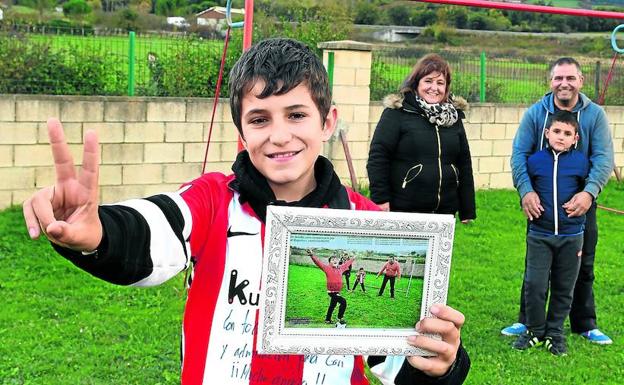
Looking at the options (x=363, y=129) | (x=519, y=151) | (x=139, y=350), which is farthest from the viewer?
(x=363, y=129)

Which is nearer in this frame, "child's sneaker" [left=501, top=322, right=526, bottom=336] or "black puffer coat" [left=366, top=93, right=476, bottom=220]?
"black puffer coat" [left=366, top=93, right=476, bottom=220]

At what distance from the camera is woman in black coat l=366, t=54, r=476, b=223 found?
587 cm

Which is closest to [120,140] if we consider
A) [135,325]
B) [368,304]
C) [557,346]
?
[135,325]

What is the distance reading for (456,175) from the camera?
6.00 meters

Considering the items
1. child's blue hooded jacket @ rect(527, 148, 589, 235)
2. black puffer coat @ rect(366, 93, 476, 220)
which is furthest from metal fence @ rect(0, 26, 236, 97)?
child's blue hooded jacket @ rect(527, 148, 589, 235)

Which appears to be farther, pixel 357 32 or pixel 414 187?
pixel 357 32

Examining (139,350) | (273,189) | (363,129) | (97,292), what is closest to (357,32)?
(363,129)

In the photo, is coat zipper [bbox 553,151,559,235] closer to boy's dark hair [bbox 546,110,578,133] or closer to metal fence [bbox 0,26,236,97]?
boy's dark hair [bbox 546,110,578,133]

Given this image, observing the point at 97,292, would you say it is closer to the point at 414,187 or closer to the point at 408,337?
the point at 414,187

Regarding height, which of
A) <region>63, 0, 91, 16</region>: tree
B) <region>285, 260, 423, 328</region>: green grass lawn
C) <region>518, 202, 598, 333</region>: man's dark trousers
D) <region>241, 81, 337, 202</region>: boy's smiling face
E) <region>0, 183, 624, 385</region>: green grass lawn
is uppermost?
<region>63, 0, 91, 16</region>: tree

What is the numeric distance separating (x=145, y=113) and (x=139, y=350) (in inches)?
164

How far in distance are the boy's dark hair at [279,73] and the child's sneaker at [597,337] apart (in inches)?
180

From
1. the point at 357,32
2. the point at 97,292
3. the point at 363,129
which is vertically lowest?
the point at 97,292

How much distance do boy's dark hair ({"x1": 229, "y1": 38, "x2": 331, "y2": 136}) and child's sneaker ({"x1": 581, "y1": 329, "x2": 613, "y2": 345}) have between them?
4.56 m
